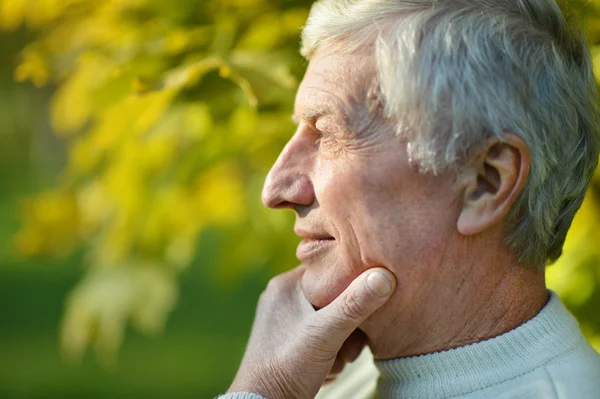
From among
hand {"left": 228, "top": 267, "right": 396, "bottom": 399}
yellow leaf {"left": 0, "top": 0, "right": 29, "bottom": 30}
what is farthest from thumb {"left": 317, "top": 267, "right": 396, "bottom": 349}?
yellow leaf {"left": 0, "top": 0, "right": 29, "bottom": 30}

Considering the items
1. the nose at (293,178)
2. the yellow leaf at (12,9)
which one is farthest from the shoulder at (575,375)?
the yellow leaf at (12,9)

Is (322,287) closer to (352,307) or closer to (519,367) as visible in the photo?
(352,307)

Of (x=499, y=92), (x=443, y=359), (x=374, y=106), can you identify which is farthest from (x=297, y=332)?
(x=499, y=92)

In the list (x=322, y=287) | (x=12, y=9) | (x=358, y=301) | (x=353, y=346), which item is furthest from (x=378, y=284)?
(x=12, y=9)

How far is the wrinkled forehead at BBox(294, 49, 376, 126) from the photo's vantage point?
145cm

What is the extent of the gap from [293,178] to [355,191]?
15cm

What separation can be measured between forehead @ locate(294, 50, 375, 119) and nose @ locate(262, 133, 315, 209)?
6 cm

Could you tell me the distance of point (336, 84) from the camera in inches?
58.6

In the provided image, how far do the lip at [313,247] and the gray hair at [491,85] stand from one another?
0.25m

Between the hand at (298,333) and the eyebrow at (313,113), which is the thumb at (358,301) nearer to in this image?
the hand at (298,333)

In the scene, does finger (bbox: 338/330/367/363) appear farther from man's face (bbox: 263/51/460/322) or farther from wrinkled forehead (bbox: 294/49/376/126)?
wrinkled forehead (bbox: 294/49/376/126)

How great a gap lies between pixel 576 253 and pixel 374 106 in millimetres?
705

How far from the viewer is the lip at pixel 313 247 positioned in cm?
154

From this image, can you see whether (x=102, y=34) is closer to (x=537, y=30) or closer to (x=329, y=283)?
(x=329, y=283)
